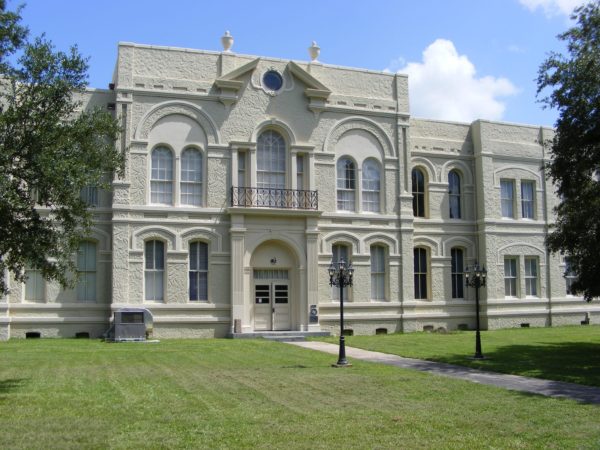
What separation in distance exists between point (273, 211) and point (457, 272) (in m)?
10.2

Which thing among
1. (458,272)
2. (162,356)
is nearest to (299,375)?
(162,356)

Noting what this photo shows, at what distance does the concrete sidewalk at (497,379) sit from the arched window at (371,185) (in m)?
9.93

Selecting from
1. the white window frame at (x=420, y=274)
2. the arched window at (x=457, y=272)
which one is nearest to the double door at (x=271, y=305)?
the white window frame at (x=420, y=274)

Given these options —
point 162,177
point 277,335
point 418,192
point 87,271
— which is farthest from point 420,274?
point 87,271

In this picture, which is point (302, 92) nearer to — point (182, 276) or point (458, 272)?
point (182, 276)

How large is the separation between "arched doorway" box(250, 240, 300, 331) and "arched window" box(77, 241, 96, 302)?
20.0 feet

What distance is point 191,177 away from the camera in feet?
88.1

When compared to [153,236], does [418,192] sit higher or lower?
higher

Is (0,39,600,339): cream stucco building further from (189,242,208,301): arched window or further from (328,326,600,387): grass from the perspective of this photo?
(328,326,600,387): grass

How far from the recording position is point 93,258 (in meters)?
26.1

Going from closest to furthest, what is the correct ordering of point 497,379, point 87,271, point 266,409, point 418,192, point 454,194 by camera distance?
1. point 266,409
2. point 497,379
3. point 87,271
4. point 418,192
5. point 454,194

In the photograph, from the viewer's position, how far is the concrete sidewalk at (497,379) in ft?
42.9

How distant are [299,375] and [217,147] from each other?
13691mm

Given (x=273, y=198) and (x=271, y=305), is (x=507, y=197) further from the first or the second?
(x=271, y=305)
